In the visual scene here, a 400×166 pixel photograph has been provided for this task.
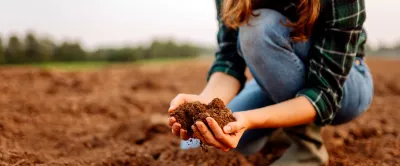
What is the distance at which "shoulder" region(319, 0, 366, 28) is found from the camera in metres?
1.56

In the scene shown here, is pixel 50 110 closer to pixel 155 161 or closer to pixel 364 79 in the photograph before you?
pixel 155 161

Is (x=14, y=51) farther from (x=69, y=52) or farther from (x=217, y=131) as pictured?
(x=217, y=131)

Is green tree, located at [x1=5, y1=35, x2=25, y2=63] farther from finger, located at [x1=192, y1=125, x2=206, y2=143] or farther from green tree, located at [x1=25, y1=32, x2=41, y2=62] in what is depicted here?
finger, located at [x1=192, y1=125, x2=206, y2=143]

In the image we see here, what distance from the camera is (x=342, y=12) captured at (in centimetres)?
156

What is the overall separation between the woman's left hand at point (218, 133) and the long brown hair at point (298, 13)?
532 mm

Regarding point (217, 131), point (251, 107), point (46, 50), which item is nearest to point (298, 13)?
point (251, 107)

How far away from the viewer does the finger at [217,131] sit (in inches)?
49.3

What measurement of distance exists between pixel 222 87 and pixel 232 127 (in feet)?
1.81

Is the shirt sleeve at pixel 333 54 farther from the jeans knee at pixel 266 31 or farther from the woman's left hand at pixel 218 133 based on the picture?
the woman's left hand at pixel 218 133

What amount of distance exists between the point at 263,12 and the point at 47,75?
4.44 m

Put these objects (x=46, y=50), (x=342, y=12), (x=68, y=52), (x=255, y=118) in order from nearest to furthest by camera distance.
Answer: (x=255, y=118) < (x=342, y=12) < (x=46, y=50) < (x=68, y=52)

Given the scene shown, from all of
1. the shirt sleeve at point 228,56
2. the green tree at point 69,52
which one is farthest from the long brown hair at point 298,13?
the green tree at point 69,52

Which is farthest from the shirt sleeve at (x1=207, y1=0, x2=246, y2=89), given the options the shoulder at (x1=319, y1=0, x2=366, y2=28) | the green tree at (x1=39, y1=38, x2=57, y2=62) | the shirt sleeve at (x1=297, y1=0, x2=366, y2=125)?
the green tree at (x1=39, y1=38, x2=57, y2=62)

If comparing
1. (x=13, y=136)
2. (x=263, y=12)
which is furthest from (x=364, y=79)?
(x=13, y=136)
